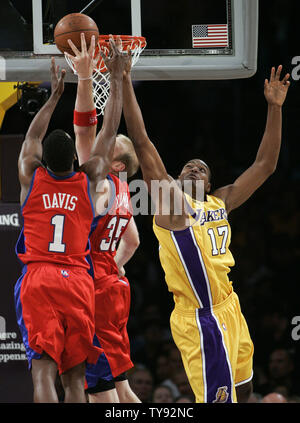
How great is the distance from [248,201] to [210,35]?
3484 millimetres

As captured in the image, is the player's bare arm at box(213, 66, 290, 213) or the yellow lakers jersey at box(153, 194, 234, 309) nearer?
the yellow lakers jersey at box(153, 194, 234, 309)

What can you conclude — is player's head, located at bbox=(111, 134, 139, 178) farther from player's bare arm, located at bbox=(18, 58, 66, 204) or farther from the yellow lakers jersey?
player's bare arm, located at bbox=(18, 58, 66, 204)

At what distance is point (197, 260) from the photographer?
4746 mm

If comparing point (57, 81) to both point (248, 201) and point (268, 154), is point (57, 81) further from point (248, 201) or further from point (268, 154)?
point (248, 201)

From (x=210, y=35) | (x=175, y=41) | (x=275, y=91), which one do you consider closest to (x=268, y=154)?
(x=275, y=91)

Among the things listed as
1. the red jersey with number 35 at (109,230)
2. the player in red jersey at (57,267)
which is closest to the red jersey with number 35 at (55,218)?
the player in red jersey at (57,267)

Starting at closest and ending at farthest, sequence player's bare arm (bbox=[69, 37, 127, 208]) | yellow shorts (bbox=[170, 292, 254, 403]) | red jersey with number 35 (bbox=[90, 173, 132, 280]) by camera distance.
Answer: player's bare arm (bbox=[69, 37, 127, 208])
yellow shorts (bbox=[170, 292, 254, 403])
red jersey with number 35 (bbox=[90, 173, 132, 280])

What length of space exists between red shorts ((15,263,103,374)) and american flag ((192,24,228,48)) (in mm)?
2233

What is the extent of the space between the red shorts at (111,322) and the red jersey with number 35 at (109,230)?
89 millimetres

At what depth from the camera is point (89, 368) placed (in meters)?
4.78

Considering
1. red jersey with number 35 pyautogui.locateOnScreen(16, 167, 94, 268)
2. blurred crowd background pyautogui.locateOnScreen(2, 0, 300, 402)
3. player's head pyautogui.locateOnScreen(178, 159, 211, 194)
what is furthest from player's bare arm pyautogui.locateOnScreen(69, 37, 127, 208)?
blurred crowd background pyautogui.locateOnScreen(2, 0, 300, 402)

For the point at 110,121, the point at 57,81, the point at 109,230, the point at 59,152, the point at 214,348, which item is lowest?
the point at 214,348

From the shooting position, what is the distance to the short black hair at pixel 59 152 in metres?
4.20

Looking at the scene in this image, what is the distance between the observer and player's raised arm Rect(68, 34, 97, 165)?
4.60 meters
